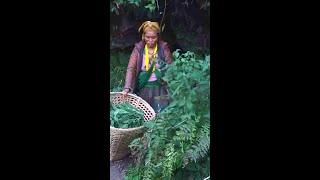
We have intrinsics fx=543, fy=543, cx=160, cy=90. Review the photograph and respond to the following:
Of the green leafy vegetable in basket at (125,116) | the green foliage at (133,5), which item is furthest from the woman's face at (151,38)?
the green leafy vegetable in basket at (125,116)

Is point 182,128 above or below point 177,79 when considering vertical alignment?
below

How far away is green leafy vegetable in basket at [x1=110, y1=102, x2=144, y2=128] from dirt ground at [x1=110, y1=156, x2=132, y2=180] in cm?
18

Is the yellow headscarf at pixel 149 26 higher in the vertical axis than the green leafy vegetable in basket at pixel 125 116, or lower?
higher

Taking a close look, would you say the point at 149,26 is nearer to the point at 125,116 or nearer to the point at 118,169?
the point at 125,116

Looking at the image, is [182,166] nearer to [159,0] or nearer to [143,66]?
[143,66]

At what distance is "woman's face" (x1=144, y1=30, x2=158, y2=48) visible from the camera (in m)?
2.93

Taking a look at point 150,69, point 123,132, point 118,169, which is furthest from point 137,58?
point 118,169

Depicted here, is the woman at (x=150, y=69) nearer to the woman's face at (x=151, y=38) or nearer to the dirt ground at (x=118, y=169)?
the woman's face at (x=151, y=38)

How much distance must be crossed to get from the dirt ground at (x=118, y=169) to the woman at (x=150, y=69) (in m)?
0.34

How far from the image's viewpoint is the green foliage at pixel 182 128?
2.90 metres

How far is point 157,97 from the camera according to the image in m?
2.95

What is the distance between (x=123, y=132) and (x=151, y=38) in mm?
529

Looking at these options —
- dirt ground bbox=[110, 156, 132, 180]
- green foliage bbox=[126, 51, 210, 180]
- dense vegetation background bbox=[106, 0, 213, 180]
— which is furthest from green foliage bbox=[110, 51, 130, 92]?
dirt ground bbox=[110, 156, 132, 180]

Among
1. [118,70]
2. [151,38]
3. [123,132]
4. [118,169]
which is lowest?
[118,169]
